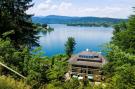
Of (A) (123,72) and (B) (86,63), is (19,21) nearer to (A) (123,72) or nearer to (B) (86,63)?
(A) (123,72)

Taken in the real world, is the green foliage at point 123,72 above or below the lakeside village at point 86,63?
above

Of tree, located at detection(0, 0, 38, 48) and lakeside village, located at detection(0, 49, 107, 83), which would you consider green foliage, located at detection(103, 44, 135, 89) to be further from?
lakeside village, located at detection(0, 49, 107, 83)

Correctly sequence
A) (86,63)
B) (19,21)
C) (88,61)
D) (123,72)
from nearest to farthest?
(123,72), (19,21), (86,63), (88,61)

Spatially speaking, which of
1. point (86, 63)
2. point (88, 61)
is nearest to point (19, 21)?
point (86, 63)

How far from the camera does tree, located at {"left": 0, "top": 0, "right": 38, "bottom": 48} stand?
78.0 feet

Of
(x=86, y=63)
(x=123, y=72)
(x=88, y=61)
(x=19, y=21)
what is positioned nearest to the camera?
(x=123, y=72)

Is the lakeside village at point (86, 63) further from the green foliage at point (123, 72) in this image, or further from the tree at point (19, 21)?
the green foliage at point (123, 72)

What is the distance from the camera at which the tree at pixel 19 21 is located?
78.0 feet

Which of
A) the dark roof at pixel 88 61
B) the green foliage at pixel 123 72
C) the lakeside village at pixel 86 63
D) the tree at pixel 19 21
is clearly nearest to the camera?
the green foliage at pixel 123 72

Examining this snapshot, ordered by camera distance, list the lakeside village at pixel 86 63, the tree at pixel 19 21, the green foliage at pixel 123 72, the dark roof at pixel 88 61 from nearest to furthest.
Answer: the green foliage at pixel 123 72 < the tree at pixel 19 21 < the lakeside village at pixel 86 63 < the dark roof at pixel 88 61

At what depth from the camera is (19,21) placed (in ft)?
84.4

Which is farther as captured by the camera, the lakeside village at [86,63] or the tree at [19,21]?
the lakeside village at [86,63]

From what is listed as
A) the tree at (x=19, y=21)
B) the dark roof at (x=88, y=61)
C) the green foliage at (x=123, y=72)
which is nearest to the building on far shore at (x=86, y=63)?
the dark roof at (x=88, y=61)

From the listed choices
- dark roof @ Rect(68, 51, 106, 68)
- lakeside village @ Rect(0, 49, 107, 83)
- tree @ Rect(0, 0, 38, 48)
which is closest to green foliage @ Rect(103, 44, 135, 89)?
tree @ Rect(0, 0, 38, 48)
